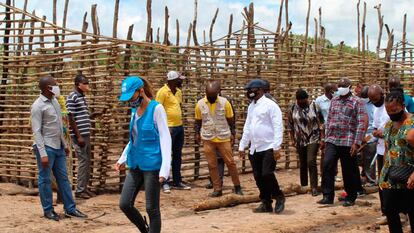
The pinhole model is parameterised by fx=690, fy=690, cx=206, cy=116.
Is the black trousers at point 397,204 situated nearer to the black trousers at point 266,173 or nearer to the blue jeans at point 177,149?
the black trousers at point 266,173

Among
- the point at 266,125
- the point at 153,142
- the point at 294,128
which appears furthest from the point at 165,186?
the point at 153,142

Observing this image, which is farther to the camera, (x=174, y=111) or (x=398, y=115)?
(x=174, y=111)

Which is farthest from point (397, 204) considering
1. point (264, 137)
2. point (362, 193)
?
point (362, 193)

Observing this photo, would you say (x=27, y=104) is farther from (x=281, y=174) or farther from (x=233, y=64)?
(x=281, y=174)

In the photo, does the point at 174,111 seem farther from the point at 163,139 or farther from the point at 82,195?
the point at 163,139

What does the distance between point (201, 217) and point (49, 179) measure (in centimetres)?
203

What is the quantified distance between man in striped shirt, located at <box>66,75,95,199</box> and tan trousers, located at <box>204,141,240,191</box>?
1.86 metres

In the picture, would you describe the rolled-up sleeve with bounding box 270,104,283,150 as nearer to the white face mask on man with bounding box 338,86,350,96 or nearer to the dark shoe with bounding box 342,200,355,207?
the white face mask on man with bounding box 338,86,350,96

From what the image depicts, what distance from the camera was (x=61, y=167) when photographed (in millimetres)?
8906

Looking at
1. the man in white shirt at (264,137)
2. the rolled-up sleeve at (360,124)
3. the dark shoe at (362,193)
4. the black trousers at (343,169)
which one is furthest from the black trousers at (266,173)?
the dark shoe at (362,193)

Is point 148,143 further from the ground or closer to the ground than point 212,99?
closer to the ground

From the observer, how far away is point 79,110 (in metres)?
10.2

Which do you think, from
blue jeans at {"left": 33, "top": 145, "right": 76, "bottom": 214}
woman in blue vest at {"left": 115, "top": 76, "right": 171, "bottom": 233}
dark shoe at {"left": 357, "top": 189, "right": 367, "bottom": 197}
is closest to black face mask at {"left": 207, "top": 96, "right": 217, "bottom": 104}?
dark shoe at {"left": 357, "top": 189, "right": 367, "bottom": 197}

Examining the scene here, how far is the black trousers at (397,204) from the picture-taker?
252 inches
